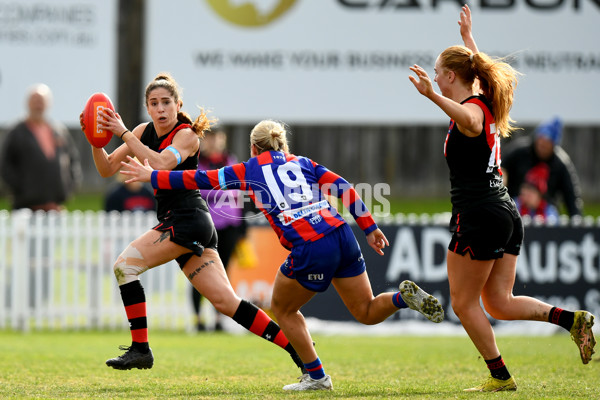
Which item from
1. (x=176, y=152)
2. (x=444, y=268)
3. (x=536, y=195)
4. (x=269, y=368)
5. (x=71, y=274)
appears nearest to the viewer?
(x=176, y=152)

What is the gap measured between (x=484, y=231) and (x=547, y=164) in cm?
531

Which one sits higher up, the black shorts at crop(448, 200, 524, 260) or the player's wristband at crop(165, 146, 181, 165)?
the player's wristband at crop(165, 146, 181, 165)

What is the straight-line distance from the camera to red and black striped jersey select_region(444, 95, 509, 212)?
17.1 feet

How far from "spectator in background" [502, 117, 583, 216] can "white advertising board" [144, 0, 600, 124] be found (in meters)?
4.34

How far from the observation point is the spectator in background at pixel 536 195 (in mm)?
10164

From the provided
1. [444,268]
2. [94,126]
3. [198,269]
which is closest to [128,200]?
[444,268]

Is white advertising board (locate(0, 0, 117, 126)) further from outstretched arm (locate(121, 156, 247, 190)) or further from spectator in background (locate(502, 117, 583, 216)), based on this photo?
outstretched arm (locate(121, 156, 247, 190))

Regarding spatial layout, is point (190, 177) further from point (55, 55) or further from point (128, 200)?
point (55, 55)

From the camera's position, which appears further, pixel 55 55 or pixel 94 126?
pixel 55 55

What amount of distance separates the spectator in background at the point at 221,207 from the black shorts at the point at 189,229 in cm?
360

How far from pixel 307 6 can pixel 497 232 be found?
10.0m

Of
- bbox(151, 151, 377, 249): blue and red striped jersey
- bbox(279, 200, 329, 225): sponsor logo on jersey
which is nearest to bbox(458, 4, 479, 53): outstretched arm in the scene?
bbox(151, 151, 377, 249): blue and red striped jersey

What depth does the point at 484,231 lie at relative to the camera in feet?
17.0

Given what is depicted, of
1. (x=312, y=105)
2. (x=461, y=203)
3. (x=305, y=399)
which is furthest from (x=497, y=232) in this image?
(x=312, y=105)
